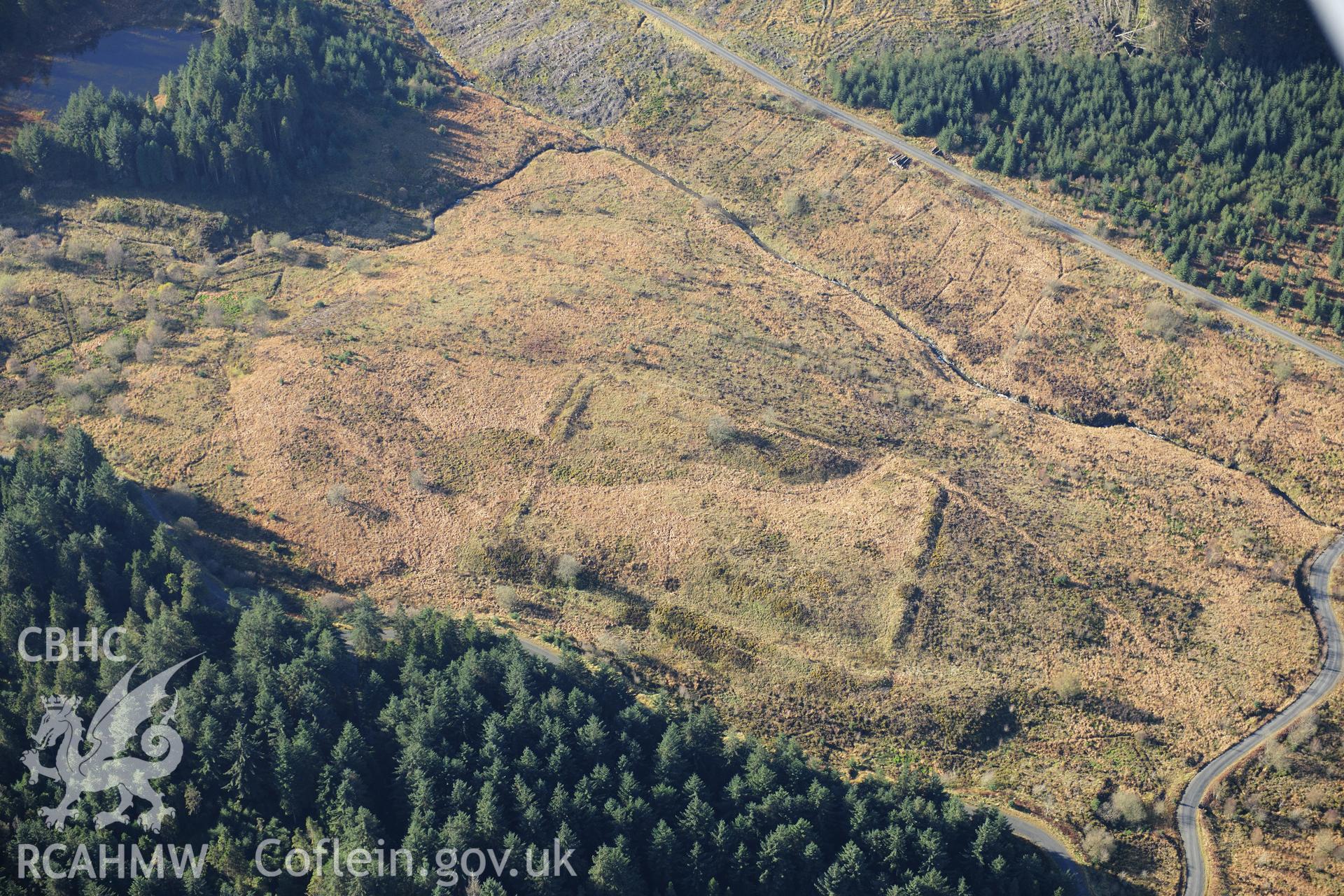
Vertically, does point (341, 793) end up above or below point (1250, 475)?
below

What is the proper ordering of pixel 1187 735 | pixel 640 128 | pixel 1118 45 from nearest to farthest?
1. pixel 1187 735
2. pixel 1118 45
3. pixel 640 128

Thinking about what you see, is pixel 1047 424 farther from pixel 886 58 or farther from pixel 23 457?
pixel 23 457

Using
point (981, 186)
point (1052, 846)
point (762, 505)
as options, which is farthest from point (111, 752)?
point (981, 186)

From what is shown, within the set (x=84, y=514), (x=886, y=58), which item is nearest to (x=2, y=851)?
(x=84, y=514)

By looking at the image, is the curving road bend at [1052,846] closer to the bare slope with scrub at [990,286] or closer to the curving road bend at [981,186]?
the bare slope with scrub at [990,286]

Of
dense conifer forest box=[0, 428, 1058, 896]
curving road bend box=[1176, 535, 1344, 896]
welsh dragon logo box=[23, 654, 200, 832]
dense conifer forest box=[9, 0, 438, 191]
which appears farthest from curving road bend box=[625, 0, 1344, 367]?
welsh dragon logo box=[23, 654, 200, 832]

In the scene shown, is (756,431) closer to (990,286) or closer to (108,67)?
(990,286)

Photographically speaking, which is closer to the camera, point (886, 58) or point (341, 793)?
point (341, 793)
